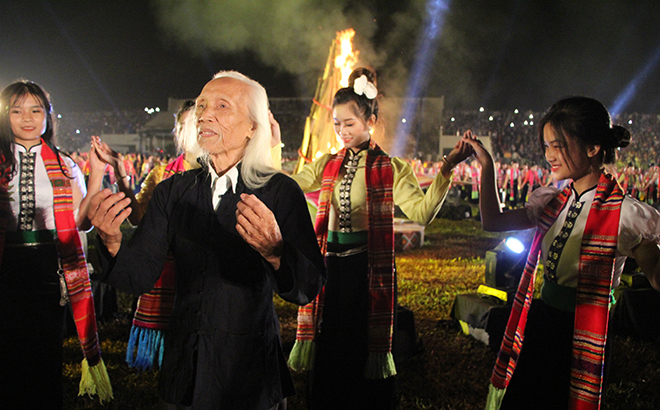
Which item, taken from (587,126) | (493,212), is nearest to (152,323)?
(493,212)

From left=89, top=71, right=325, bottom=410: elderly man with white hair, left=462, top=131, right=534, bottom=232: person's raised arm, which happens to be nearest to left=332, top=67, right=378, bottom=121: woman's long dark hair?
left=462, top=131, right=534, bottom=232: person's raised arm

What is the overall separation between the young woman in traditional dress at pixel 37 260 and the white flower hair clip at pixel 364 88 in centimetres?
170

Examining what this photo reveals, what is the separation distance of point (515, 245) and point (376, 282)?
2.80 meters

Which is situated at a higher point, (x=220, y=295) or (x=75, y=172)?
(x=75, y=172)

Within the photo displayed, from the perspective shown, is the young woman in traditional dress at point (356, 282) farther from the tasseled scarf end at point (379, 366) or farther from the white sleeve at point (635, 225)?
the white sleeve at point (635, 225)

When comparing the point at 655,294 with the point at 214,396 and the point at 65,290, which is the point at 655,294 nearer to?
the point at 214,396

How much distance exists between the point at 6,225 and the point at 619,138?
11.2 ft

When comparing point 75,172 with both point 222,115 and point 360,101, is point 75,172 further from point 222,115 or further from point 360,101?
point 360,101

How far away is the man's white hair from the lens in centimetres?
169

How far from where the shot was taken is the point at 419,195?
2965mm

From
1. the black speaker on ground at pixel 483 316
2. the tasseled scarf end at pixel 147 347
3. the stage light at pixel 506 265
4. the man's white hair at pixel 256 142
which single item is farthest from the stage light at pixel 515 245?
the man's white hair at pixel 256 142

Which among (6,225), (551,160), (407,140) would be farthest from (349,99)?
(407,140)

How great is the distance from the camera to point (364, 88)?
300cm

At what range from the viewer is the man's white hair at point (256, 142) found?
169cm
